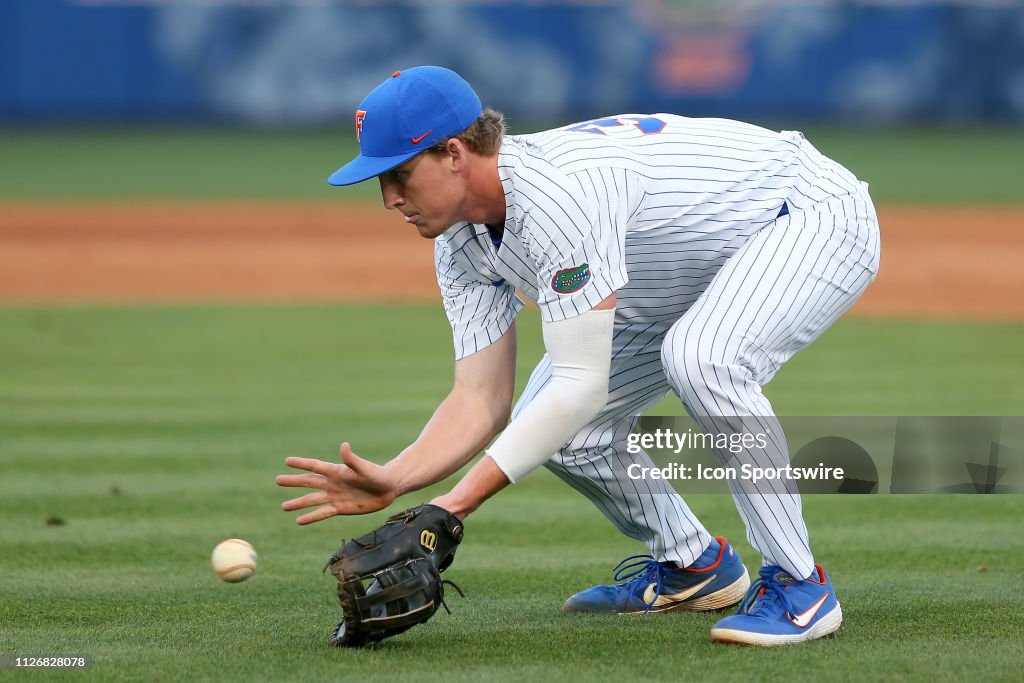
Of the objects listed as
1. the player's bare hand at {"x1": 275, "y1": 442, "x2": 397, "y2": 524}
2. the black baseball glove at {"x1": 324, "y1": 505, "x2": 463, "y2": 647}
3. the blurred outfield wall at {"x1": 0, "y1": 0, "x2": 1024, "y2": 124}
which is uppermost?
the blurred outfield wall at {"x1": 0, "y1": 0, "x2": 1024, "y2": 124}

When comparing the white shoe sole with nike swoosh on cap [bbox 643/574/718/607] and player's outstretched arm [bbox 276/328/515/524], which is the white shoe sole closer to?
nike swoosh on cap [bbox 643/574/718/607]

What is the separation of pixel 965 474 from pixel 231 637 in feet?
10.7

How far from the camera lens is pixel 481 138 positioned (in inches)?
138

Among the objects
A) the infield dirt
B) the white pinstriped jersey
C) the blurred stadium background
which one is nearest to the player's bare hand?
the blurred stadium background

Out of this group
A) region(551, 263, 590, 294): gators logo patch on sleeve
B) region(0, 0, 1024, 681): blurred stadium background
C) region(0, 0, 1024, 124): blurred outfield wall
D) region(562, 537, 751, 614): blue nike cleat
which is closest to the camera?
region(551, 263, 590, 294): gators logo patch on sleeve

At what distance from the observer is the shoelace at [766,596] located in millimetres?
3701

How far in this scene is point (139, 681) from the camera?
3326mm

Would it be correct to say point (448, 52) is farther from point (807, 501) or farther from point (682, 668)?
A: point (682, 668)

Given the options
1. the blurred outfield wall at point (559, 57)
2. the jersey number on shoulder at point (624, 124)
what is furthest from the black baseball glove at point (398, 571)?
the blurred outfield wall at point (559, 57)

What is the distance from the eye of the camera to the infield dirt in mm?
12656

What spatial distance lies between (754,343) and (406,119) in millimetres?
1072

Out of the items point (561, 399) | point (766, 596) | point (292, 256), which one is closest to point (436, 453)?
point (561, 399)

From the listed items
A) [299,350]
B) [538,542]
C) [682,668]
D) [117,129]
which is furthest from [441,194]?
[117,129]

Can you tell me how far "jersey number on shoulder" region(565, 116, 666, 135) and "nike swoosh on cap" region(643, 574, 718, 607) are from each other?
1.37 m
